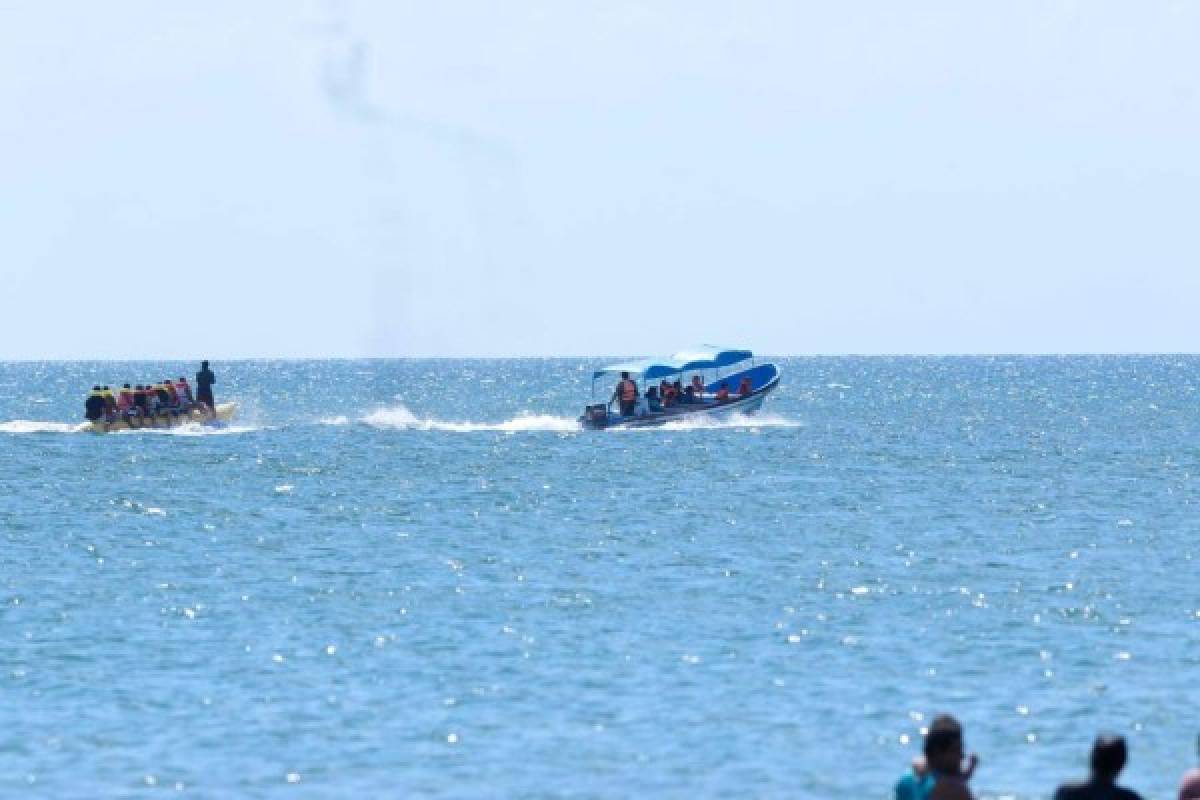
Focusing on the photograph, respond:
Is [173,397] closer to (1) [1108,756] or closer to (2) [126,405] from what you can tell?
(2) [126,405]

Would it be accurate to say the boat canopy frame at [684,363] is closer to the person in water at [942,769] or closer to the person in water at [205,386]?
the person in water at [205,386]

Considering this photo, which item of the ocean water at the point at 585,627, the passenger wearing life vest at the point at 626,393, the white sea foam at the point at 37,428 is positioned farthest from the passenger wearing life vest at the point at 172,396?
the passenger wearing life vest at the point at 626,393

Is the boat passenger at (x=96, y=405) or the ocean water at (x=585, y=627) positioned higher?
the boat passenger at (x=96, y=405)

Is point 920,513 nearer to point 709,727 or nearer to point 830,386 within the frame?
point 709,727

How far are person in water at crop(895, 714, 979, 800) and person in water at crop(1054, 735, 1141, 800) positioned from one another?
68 centimetres

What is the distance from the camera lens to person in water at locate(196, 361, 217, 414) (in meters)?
72.6

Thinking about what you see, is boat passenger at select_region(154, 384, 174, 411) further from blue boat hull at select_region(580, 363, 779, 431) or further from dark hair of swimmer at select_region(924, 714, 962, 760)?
dark hair of swimmer at select_region(924, 714, 962, 760)

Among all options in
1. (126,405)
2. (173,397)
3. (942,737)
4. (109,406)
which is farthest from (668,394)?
(942,737)

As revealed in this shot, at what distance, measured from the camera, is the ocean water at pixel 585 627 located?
22.4 meters

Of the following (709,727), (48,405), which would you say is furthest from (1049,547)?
(48,405)

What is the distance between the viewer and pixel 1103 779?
13.5m

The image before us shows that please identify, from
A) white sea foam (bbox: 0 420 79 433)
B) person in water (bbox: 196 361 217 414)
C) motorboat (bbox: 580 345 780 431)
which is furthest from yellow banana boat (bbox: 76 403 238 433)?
motorboat (bbox: 580 345 780 431)

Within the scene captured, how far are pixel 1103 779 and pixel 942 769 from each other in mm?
1006

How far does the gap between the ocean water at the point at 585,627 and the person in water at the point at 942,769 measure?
6.81 m
